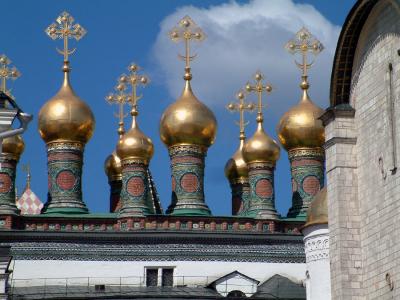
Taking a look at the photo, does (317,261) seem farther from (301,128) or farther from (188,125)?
(301,128)

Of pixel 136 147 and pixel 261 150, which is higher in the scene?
pixel 261 150

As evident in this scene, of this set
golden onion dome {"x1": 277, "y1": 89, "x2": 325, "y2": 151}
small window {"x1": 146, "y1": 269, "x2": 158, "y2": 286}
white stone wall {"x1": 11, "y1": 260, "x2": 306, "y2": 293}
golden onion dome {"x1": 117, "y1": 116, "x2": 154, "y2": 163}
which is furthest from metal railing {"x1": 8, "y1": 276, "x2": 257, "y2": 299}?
golden onion dome {"x1": 277, "y1": 89, "x2": 325, "y2": 151}

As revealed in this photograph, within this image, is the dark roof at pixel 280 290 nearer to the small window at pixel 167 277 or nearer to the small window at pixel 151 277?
the small window at pixel 167 277

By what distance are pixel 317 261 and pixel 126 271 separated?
26.7ft

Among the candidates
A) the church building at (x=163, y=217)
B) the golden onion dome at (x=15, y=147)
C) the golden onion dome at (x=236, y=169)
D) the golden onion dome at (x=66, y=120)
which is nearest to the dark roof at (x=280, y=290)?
the church building at (x=163, y=217)

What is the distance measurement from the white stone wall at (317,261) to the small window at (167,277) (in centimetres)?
720

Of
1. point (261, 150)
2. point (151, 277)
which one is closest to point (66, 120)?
point (151, 277)

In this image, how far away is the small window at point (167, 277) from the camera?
1649 inches

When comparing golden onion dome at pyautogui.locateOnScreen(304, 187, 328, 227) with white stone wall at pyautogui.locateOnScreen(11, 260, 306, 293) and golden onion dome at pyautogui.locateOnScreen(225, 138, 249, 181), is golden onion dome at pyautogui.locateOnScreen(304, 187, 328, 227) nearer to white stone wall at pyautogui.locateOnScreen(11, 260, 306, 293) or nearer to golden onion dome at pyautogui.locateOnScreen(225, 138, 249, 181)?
white stone wall at pyautogui.locateOnScreen(11, 260, 306, 293)

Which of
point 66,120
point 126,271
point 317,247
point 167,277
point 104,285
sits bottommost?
point 317,247

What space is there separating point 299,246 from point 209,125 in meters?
3.82

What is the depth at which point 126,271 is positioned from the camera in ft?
138

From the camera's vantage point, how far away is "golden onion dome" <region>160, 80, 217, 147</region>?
42750 millimetres

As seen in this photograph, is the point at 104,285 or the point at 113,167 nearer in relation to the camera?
the point at 104,285
